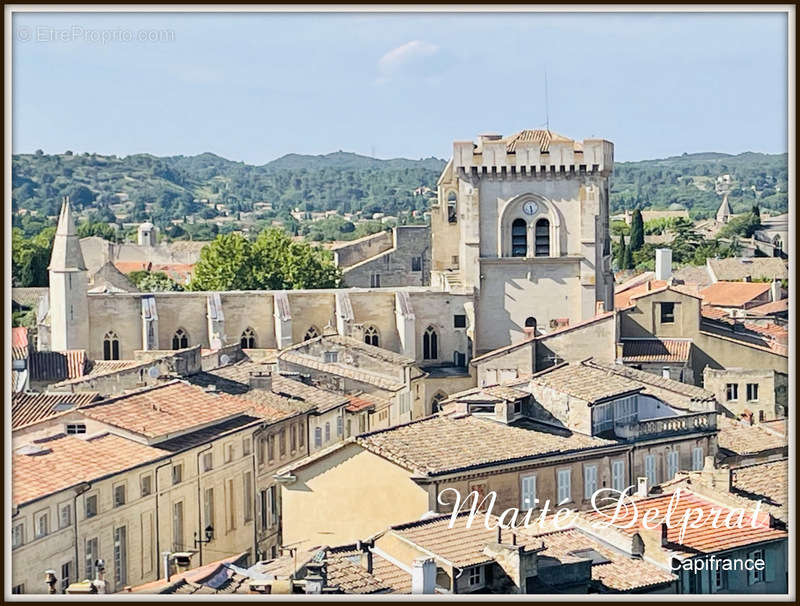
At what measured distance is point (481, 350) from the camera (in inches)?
2534

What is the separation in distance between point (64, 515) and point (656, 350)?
28463mm

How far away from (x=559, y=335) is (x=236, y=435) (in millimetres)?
20204

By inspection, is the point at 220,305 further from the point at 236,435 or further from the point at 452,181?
the point at 236,435

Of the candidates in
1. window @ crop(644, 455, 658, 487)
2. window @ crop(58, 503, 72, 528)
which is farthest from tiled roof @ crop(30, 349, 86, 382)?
window @ crop(58, 503, 72, 528)

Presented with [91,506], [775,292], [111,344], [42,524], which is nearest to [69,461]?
[91,506]

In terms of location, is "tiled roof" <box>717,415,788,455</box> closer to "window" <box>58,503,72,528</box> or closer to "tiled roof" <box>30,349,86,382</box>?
"window" <box>58,503,72,528</box>

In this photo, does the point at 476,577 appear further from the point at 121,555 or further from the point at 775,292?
the point at 775,292

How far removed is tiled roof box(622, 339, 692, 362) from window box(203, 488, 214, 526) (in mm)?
21289

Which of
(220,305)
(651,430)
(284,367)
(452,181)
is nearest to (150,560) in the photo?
(651,430)

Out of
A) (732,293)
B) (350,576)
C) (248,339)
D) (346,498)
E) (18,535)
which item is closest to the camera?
(350,576)

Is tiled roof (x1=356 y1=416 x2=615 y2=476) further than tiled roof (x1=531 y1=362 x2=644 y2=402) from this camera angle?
No

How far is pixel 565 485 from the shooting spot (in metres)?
35.7

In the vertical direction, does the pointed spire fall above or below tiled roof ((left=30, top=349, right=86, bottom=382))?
above

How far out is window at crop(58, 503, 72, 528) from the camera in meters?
30.7
